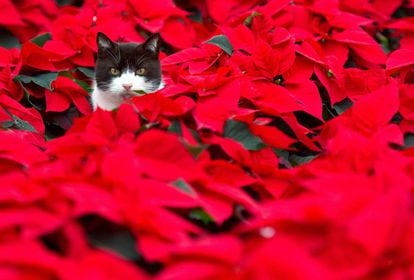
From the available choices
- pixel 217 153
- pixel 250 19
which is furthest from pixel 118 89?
pixel 217 153

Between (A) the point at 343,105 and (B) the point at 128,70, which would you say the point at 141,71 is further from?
(A) the point at 343,105

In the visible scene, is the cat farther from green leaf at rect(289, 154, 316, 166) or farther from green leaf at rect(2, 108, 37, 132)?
green leaf at rect(289, 154, 316, 166)

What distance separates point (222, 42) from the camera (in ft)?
5.79

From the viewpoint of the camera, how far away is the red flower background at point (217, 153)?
3.09 feet

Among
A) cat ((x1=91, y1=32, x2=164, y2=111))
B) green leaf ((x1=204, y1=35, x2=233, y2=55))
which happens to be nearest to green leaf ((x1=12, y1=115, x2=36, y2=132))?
cat ((x1=91, y1=32, x2=164, y2=111))

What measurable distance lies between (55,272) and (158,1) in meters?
1.34

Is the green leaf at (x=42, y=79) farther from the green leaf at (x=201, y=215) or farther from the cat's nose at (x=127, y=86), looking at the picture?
the green leaf at (x=201, y=215)

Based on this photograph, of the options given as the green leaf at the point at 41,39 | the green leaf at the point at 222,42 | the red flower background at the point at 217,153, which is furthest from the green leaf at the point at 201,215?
the green leaf at the point at 41,39

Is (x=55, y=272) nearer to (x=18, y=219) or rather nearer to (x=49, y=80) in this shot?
(x=18, y=219)

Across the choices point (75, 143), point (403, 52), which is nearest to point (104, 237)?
point (75, 143)

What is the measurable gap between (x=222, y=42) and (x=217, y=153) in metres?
0.51

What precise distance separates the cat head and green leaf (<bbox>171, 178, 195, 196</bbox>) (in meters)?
0.75

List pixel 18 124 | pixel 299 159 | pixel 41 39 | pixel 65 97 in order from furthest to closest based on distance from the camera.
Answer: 1. pixel 41 39
2. pixel 65 97
3. pixel 18 124
4. pixel 299 159

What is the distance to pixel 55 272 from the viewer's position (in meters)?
0.91
